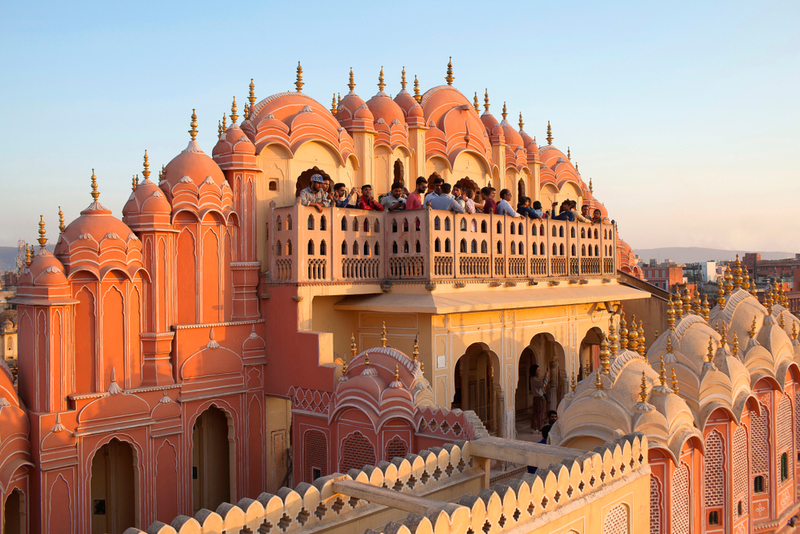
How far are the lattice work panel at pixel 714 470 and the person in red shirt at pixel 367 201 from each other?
754 centimetres

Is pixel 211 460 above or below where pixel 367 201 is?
below

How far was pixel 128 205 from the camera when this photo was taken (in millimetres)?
12320

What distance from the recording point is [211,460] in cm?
1363

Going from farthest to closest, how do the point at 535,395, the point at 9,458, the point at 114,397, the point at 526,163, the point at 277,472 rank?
the point at 526,163 < the point at 535,395 < the point at 277,472 < the point at 114,397 < the point at 9,458

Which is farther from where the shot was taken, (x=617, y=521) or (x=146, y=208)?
(x=146, y=208)

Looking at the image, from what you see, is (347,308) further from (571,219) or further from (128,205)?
(571,219)

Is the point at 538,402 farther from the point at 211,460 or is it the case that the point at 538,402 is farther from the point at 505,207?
the point at 211,460

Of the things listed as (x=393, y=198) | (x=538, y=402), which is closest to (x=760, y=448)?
(x=538, y=402)

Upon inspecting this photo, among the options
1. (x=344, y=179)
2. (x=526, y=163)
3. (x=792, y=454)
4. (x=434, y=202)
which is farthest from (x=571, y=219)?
(x=792, y=454)

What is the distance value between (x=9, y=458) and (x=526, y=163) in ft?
50.0

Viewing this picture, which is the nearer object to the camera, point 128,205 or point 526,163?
point 128,205

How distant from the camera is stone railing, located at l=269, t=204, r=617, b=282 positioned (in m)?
13.3

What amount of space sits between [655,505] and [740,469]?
9.03 ft

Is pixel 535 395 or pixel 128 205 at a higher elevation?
pixel 128 205
